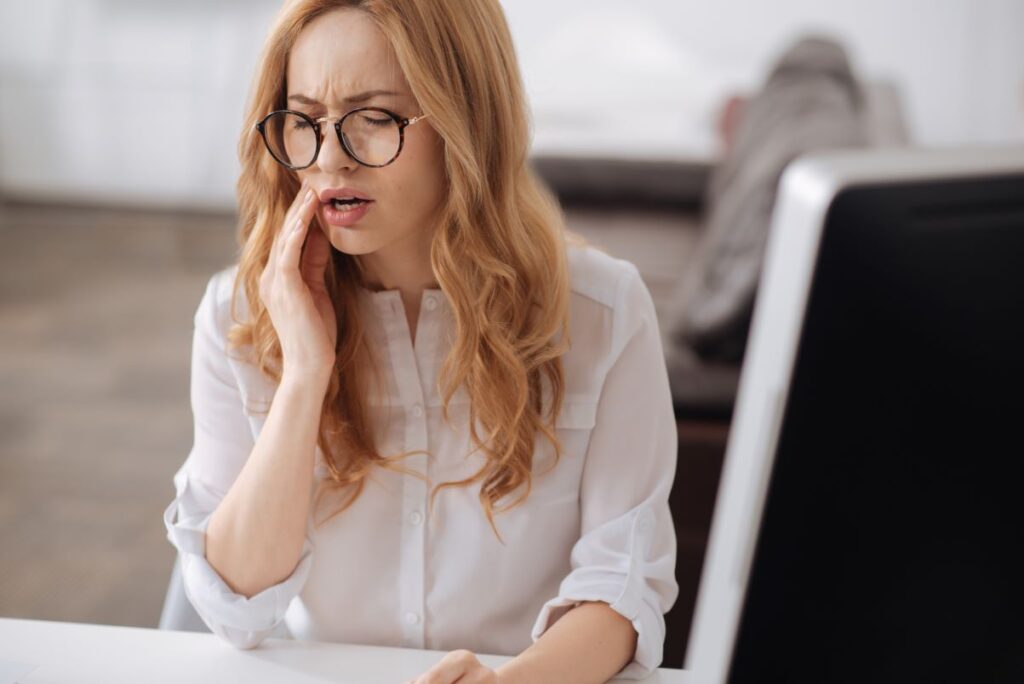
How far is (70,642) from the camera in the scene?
2.98 ft

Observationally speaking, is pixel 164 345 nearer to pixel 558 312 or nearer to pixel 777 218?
pixel 558 312

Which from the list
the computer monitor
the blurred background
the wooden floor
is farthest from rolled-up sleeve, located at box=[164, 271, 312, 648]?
the blurred background

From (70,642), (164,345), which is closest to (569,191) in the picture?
(164,345)

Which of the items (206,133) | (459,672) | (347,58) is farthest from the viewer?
(206,133)

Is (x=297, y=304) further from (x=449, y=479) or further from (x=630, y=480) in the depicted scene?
(x=630, y=480)

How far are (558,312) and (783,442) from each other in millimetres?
579

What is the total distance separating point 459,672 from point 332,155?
0.45 m

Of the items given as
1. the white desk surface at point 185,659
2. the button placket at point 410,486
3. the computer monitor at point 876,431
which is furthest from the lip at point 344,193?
the computer monitor at point 876,431

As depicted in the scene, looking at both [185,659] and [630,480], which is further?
[630,480]

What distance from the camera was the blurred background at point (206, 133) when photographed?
127 inches

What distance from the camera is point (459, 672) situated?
0.83 meters

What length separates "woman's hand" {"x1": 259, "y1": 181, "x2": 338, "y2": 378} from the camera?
101 cm

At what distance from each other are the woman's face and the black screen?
23.5 inches

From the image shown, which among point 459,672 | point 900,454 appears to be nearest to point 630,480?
point 459,672
